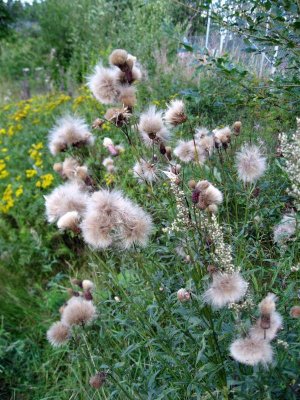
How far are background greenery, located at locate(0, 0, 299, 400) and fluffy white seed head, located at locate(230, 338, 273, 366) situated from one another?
21 cm

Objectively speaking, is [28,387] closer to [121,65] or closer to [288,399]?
[288,399]

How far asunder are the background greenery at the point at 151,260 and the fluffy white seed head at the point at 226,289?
24 centimetres

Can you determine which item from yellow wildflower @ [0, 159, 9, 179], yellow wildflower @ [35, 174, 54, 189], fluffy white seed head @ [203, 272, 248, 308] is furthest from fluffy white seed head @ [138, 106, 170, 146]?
yellow wildflower @ [0, 159, 9, 179]

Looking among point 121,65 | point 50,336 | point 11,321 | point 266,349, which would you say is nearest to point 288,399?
point 266,349

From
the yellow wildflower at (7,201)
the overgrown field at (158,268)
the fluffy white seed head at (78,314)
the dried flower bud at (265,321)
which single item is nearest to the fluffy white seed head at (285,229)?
the overgrown field at (158,268)

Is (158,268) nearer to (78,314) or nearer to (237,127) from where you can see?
(78,314)

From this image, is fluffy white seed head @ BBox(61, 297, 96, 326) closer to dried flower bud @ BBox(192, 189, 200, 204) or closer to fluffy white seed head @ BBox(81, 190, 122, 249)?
fluffy white seed head @ BBox(81, 190, 122, 249)

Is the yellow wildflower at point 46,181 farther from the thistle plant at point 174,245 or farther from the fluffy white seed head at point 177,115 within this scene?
the fluffy white seed head at point 177,115

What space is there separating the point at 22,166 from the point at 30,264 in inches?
52.9

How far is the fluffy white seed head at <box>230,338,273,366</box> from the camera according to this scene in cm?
124

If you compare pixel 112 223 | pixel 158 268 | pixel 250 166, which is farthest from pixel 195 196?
pixel 158 268

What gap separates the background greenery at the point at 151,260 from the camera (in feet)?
5.72

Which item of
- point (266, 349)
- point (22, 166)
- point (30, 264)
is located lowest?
point (30, 264)

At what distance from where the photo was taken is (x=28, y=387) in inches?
115
